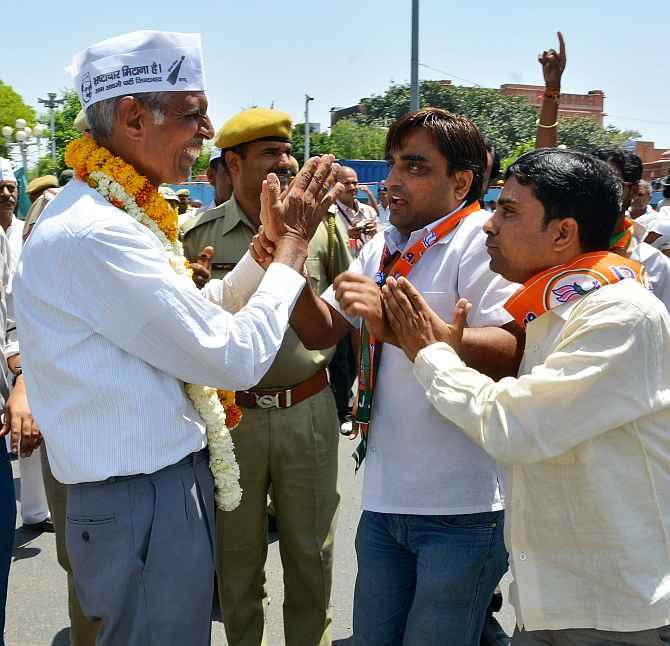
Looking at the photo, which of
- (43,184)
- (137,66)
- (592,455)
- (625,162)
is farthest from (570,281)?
(43,184)

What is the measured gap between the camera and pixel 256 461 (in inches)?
137

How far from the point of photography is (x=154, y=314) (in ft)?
6.53

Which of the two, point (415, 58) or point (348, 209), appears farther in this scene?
point (415, 58)

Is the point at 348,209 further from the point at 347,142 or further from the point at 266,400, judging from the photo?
the point at 347,142

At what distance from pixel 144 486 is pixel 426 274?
1.12 meters

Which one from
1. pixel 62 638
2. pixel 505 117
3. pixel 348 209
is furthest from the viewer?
pixel 505 117

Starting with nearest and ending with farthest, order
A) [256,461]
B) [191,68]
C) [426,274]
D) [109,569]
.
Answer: [109,569]
[191,68]
[426,274]
[256,461]

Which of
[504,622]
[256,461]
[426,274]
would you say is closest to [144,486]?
[426,274]

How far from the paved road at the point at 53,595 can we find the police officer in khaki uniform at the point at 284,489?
433 millimetres

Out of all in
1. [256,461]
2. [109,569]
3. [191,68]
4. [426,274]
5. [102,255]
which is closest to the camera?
[102,255]

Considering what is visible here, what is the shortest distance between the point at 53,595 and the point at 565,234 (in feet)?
11.2

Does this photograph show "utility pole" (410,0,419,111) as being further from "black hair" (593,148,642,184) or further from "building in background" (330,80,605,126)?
"building in background" (330,80,605,126)

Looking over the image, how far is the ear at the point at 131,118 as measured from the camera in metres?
2.21

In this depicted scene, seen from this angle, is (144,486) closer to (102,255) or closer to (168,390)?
(168,390)
